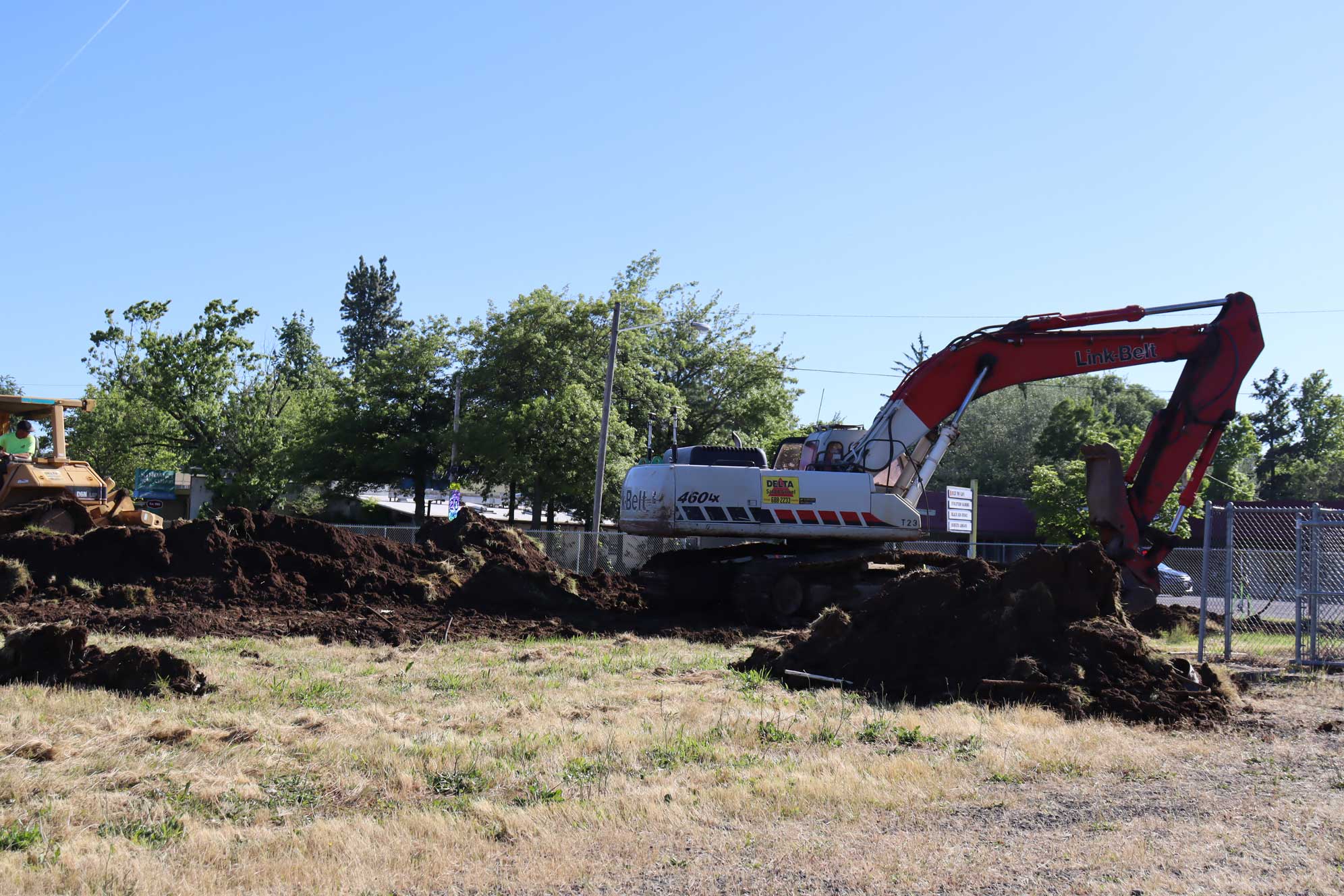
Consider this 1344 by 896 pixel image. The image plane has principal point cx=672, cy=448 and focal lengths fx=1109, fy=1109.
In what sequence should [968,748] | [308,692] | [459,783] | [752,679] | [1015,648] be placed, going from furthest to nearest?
[752,679], [1015,648], [308,692], [968,748], [459,783]

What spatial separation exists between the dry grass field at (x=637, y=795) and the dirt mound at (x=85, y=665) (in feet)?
1.14

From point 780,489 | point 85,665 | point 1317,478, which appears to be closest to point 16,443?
point 85,665

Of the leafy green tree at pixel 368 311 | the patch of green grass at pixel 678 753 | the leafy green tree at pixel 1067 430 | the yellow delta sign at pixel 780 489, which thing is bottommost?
the patch of green grass at pixel 678 753

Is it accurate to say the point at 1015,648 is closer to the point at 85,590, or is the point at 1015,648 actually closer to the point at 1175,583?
the point at 85,590

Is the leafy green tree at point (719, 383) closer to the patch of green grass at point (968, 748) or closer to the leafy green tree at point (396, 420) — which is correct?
the leafy green tree at point (396, 420)

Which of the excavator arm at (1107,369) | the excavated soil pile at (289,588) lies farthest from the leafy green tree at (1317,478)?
the excavated soil pile at (289,588)

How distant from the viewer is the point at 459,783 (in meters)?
6.93

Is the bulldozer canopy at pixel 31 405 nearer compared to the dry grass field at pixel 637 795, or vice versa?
the dry grass field at pixel 637 795

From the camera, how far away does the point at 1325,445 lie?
186ft

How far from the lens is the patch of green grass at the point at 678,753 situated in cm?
761

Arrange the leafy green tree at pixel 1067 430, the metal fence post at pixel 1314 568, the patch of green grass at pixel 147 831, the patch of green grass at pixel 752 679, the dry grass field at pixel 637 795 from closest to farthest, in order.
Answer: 1. the dry grass field at pixel 637 795
2. the patch of green grass at pixel 147 831
3. the patch of green grass at pixel 752 679
4. the metal fence post at pixel 1314 568
5. the leafy green tree at pixel 1067 430

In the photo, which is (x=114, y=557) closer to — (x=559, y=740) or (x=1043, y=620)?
(x=559, y=740)

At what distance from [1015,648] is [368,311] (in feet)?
290

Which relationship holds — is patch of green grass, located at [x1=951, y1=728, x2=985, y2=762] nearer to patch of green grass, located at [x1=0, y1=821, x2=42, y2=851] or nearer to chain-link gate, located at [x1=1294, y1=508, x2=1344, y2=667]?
patch of green grass, located at [x1=0, y1=821, x2=42, y2=851]
